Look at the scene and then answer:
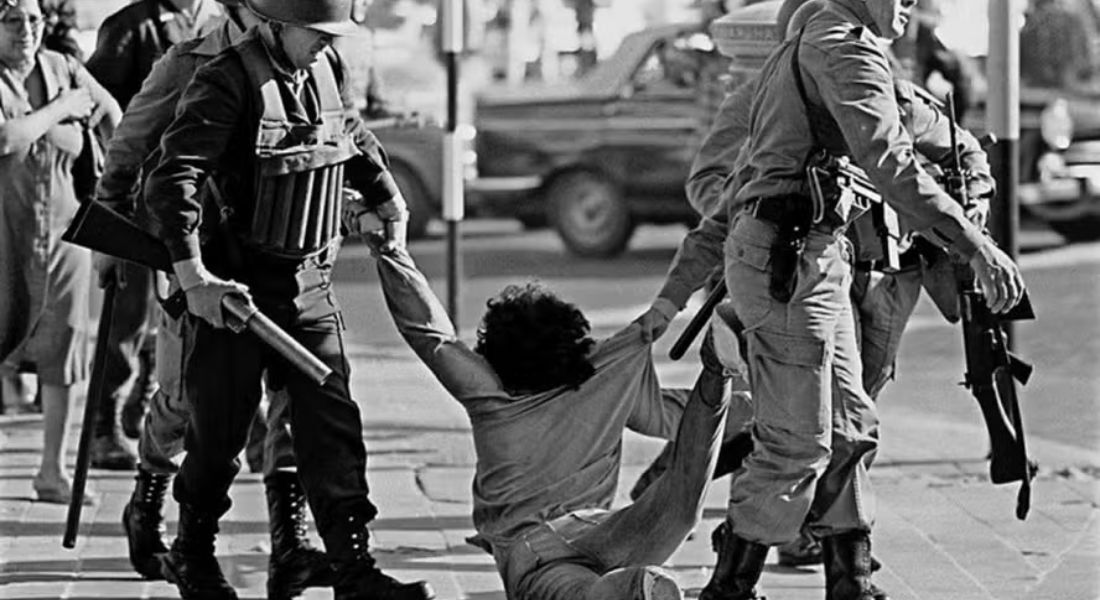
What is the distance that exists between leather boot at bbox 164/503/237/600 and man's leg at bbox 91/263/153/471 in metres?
2.68

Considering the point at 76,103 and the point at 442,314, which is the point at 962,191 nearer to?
the point at 442,314

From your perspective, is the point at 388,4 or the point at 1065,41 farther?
the point at 388,4

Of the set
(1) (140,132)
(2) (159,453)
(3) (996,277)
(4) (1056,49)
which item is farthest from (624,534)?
(4) (1056,49)

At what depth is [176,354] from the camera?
7.27 metres

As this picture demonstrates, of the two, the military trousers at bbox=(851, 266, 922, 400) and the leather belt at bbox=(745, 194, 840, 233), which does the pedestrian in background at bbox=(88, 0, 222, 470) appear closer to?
the military trousers at bbox=(851, 266, 922, 400)

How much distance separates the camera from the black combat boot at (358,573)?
666cm

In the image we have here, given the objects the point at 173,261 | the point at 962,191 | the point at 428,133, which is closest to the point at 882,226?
the point at 962,191

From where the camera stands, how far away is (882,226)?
279 inches

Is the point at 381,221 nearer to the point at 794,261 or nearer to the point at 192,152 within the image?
the point at 192,152

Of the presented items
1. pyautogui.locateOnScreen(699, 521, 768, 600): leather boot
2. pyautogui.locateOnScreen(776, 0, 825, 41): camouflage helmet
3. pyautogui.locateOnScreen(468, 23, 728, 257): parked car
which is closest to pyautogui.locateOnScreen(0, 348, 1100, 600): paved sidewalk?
pyautogui.locateOnScreen(699, 521, 768, 600): leather boot

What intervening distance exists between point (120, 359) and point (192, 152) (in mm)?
3423

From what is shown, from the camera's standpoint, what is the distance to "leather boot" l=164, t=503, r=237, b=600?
7090 mm

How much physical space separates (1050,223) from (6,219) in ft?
43.7

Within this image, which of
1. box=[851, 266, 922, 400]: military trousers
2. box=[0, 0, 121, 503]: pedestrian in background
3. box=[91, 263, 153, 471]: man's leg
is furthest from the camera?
box=[91, 263, 153, 471]: man's leg
